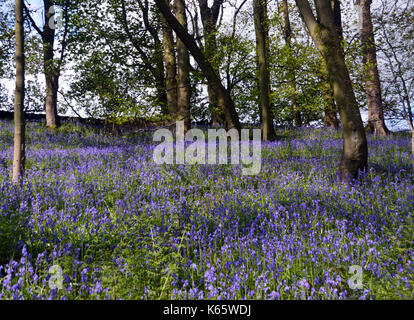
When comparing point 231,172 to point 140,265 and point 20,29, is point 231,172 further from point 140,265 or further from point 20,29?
point 20,29

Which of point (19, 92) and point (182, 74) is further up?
point (182, 74)

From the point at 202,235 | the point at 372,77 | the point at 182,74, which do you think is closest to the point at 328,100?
the point at 372,77

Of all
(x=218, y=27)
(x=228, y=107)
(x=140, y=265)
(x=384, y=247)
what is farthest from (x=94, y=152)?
(x=218, y=27)

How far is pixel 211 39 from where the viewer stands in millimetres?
14445

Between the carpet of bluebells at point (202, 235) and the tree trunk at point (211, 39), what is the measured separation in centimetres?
650

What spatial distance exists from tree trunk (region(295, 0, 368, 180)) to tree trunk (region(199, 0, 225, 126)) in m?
5.89

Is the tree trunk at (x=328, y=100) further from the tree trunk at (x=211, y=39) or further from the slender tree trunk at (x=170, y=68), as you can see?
the slender tree trunk at (x=170, y=68)

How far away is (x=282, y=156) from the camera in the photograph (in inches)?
313

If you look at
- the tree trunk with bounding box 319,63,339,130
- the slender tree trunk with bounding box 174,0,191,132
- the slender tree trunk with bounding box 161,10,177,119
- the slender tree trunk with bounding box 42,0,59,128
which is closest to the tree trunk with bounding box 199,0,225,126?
the slender tree trunk with bounding box 174,0,191,132

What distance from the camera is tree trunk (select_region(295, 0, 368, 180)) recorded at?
5547 millimetres

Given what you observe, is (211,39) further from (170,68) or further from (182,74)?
(182,74)

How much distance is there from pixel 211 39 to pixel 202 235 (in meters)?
12.7

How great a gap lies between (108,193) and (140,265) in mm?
2426

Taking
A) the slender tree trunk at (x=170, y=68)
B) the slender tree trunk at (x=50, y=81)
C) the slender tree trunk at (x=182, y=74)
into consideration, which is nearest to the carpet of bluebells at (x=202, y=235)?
the slender tree trunk at (x=182, y=74)
